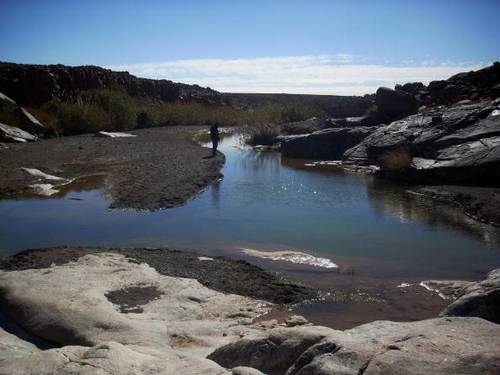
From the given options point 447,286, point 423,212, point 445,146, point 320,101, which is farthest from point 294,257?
point 320,101

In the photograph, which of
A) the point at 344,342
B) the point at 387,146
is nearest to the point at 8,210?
the point at 344,342

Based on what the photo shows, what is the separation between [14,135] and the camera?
27906mm

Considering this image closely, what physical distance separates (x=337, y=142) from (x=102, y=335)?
23256 millimetres

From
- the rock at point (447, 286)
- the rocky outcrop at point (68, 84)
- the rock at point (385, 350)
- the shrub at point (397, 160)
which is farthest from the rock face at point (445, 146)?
the rocky outcrop at point (68, 84)

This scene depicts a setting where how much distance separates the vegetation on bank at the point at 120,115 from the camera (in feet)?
113

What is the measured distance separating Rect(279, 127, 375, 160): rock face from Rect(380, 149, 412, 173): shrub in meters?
5.76

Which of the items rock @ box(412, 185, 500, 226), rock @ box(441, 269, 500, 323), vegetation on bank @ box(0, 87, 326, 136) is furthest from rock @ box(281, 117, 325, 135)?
rock @ box(441, 269, 500, 323)

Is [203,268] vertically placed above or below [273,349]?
below

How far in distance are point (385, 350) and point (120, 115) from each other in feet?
124

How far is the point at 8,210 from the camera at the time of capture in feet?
47.3

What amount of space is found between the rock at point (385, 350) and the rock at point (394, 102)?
27.6 meters

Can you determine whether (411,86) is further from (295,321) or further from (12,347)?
(12,347)

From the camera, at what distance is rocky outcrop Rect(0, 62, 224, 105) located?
46.2 meters

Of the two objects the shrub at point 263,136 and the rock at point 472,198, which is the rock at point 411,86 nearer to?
the shrub at point 263,136
